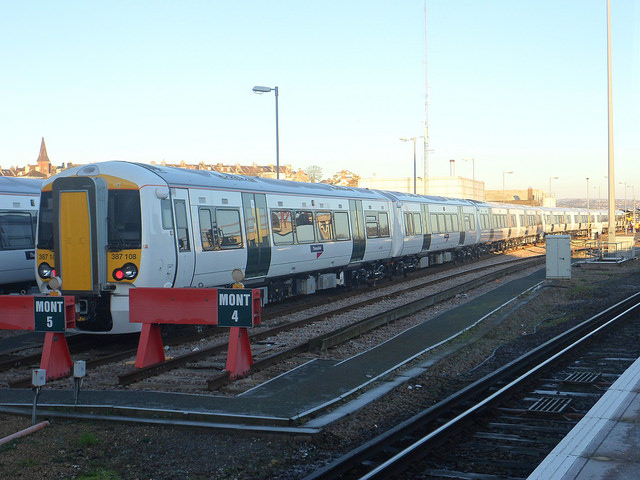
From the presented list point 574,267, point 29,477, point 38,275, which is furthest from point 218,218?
point 574,267

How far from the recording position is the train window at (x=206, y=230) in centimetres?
1336

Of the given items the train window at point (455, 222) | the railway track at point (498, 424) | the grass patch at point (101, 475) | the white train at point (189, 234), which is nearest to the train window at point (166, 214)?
the white train at point (189, 234)

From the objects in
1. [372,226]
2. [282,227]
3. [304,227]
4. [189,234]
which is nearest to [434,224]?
[372,226]

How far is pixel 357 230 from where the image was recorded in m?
21.2

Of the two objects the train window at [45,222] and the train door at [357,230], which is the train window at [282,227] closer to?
the train door at [357,230]

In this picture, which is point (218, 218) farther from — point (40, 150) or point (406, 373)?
point (40, 150)

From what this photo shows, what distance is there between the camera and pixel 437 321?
14.5 meters

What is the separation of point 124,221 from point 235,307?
3572 millimetres

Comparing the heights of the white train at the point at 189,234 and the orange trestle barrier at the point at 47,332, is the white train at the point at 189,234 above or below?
above

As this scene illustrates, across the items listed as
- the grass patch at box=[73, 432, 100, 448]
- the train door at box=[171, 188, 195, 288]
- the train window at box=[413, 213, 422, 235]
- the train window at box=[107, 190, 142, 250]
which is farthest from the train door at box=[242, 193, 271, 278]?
the train window at box=[413, 213, 422, 235]

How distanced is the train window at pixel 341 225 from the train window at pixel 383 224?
9.20ft

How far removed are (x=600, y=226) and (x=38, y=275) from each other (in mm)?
69015

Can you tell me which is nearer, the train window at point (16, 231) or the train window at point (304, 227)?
the train window at point (16, 231)

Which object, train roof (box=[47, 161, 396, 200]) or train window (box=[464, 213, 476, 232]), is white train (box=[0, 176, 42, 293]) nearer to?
train roof (box=[47, 161, 396, 200])
